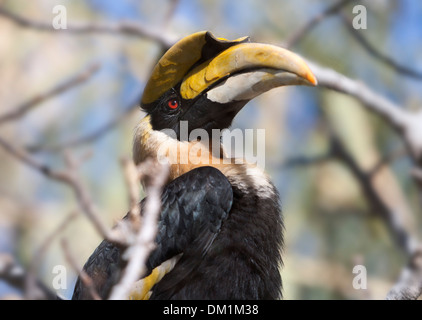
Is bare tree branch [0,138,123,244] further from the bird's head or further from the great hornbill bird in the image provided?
the bird's head

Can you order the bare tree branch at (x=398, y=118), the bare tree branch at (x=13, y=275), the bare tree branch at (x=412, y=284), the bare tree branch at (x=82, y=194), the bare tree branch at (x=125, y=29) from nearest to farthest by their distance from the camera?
1. the bare tree branch at (x=82, y=194)
2. the bare tree branch at (x=412, y=284)
3. the bare tree branch at (x=13, y=275)
4. the bare tree branch at (x=398, y=118)
5. the bare tree branch at (x=125, y=29)

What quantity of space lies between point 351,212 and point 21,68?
475 cm

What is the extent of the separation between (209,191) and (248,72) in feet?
1.98

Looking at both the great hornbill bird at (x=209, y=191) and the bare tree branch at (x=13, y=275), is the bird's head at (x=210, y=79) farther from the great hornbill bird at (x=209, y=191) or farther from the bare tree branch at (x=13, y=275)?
the bare tree branch at (x=13, y=275)

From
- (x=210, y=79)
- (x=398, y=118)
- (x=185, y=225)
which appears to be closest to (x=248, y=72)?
(x=210, y=79)

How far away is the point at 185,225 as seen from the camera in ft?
9.00

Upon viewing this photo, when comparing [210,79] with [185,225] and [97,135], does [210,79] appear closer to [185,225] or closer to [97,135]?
[185,225]

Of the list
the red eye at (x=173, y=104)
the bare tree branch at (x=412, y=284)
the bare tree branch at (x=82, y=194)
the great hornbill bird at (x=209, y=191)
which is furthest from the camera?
the red eye at (x=173, y=104)

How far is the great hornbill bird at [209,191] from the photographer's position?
8.82 feet

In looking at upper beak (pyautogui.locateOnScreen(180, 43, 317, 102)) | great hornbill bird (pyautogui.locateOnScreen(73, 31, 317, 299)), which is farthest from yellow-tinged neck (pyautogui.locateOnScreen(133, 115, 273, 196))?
upper beak (pyautogui.locateOnScreen(180, 43, 317, 102))

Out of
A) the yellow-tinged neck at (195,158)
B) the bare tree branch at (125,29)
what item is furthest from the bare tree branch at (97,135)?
the yellow-tinged neck at (195,158)

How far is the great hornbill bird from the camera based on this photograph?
2.69 m

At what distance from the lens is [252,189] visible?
294 centimetres
